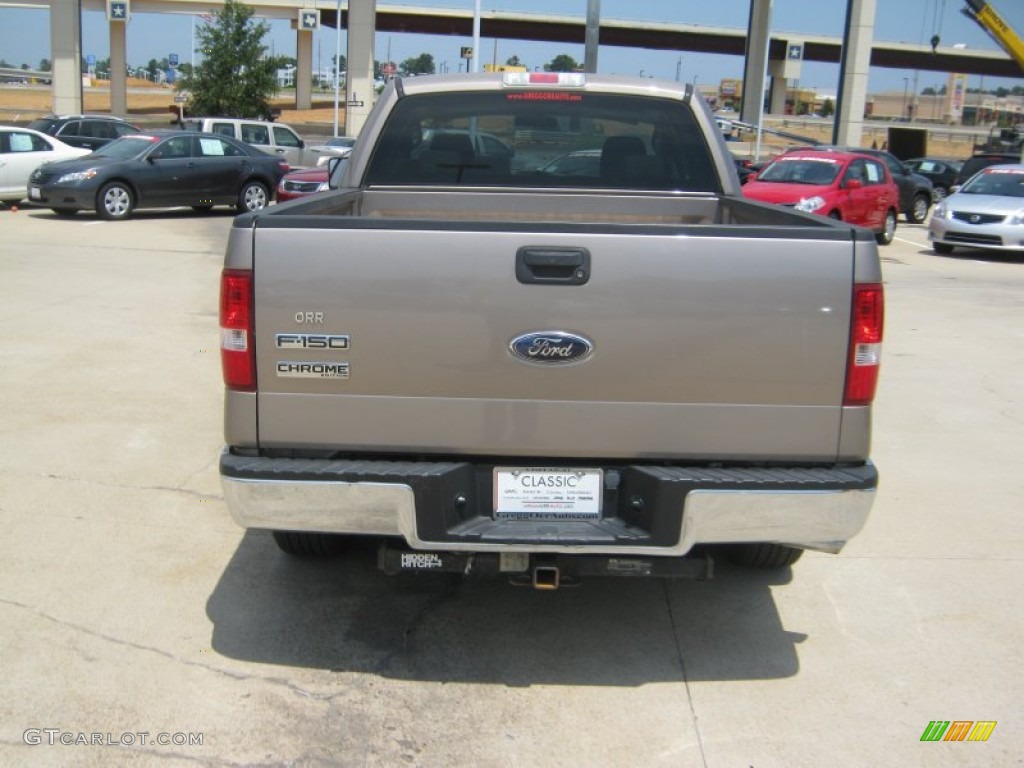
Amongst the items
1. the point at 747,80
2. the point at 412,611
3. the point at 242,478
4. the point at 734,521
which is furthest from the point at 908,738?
the point at 747,80

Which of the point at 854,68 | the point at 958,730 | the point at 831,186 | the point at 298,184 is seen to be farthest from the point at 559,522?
the point at 854,68

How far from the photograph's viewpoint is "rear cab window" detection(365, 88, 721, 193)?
17.5ft

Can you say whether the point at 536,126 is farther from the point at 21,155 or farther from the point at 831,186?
the point at 21,155

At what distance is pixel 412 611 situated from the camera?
4.53 metres

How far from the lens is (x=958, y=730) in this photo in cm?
372

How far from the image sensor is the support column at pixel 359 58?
43531 mm

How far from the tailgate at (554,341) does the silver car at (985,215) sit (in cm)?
1709

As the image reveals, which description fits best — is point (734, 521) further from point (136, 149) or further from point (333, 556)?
point (136, 149)

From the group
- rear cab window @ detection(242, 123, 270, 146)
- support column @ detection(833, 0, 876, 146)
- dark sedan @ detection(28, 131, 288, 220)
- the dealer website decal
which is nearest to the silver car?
dark sedan @ detection(28, 131, 288, 220)

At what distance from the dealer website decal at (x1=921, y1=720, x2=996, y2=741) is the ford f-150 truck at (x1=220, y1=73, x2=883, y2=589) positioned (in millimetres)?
738

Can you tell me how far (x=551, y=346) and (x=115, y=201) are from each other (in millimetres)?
17342

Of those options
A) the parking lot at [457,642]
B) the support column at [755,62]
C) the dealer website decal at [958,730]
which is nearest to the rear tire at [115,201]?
the parking lot at [457,642]

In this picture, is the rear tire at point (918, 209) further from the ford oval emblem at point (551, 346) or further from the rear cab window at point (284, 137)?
the ford oval emblem at point (551, 346)

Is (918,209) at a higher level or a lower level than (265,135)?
lower
